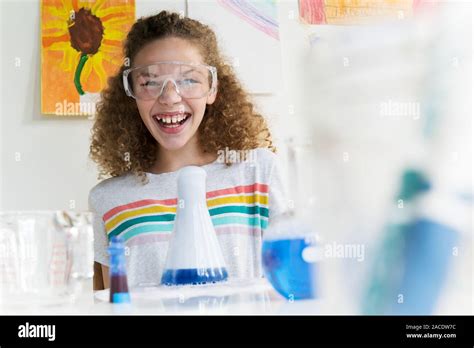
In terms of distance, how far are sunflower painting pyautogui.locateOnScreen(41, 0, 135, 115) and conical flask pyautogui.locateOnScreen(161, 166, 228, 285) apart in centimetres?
66

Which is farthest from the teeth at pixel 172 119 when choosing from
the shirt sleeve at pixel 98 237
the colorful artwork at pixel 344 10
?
the colorful artwork at pixel 344 10

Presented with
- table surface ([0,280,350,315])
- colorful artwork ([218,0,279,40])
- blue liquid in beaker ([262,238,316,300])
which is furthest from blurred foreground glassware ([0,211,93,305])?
colorful artwork ([218,0,279,40])

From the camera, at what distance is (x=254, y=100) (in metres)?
1.31

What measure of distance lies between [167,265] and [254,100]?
67cm

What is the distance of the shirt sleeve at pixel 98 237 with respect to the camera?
1084mm

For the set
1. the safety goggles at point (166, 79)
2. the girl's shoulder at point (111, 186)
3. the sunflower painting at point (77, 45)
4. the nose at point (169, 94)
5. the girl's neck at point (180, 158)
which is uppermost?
the sunflower painting at point (77, 45)

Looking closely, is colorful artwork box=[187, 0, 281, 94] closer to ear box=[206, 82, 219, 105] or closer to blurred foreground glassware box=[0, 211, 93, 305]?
ear box=[206, 82, 219, 105]

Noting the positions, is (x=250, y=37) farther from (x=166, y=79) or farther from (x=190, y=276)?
(x=190, y=276)

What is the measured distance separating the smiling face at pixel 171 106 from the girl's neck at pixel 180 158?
31 mm

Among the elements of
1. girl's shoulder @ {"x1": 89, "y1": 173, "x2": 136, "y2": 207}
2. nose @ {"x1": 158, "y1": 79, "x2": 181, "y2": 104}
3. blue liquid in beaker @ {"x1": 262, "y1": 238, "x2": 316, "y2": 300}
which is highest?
nose @ {"x1": 158, "y1": 79, "x2": 181, "y2": 104}

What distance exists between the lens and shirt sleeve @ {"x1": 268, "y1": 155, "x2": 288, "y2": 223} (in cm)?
110

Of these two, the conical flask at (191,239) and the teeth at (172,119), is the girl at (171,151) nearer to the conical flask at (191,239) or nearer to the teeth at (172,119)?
the teeth at (172,119)
